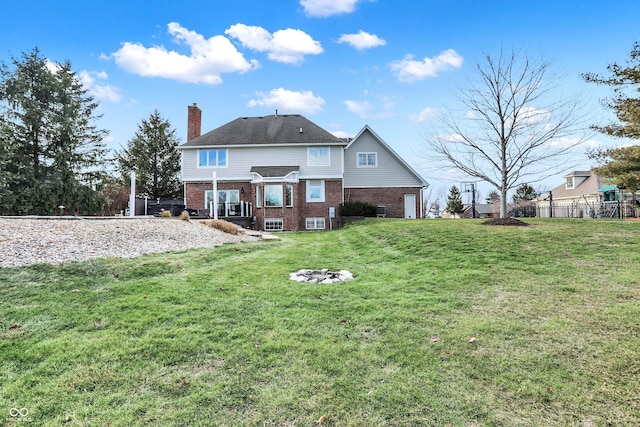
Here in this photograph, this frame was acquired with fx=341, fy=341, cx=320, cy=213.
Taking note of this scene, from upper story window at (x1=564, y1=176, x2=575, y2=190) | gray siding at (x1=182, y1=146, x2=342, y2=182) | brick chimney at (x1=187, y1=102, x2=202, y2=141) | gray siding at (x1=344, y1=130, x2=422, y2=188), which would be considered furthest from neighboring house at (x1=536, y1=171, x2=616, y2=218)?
brick chimney at (x1=187, y1=102, x2=202, y2=141)

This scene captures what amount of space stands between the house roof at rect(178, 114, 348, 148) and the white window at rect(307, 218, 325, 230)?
16.9 ft

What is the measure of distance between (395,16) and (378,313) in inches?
549

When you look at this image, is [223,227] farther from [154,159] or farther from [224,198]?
[154,159]

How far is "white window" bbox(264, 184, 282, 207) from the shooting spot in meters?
21.4

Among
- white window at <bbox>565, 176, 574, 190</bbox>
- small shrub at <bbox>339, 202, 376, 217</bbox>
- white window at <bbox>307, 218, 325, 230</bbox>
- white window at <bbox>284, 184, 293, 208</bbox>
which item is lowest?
white window at <bbox>307, 218, 325, 230</bbox>

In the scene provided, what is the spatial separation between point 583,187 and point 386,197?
24.5 m

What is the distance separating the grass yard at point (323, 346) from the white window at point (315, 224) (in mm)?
15550

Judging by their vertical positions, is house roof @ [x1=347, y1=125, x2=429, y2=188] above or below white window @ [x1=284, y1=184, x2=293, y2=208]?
above

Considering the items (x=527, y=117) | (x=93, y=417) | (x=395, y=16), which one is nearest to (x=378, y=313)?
(x=93, y=417)

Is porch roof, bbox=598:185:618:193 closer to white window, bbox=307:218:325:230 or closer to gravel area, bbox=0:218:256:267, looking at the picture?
white window, bbox=307:218:325:230

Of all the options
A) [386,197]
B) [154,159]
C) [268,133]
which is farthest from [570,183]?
[154,159]

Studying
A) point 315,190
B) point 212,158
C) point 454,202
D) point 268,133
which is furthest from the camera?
point 454,202

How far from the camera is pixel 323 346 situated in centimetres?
384

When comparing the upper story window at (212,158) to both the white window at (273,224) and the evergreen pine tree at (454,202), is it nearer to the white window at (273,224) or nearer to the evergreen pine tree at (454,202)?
the white window at (273,224)
